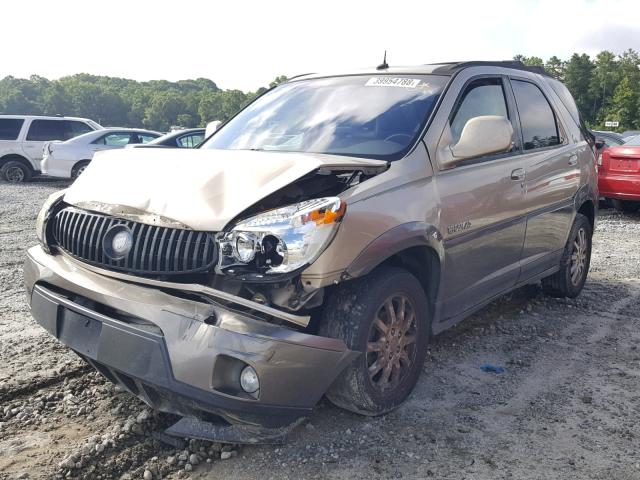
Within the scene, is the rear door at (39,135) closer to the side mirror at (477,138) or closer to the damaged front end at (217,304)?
the damaged front end at (217,304)

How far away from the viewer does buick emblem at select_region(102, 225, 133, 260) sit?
2.80 meters

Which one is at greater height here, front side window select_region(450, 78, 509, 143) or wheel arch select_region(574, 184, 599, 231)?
front side window select_region(450, 78, 509, 143)

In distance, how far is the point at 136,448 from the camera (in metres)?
2.87

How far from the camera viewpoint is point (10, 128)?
16578 millimetres

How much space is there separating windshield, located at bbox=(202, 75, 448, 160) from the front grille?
3.86 ft

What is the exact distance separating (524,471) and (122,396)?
2104mm

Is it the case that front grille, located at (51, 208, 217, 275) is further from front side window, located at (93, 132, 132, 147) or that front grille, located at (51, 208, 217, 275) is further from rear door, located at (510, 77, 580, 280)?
front side window, located at (93, 132, 132, 147)

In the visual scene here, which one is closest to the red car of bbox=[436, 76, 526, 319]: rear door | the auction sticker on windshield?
bbox=[436, 76, 526, 319]: rear door

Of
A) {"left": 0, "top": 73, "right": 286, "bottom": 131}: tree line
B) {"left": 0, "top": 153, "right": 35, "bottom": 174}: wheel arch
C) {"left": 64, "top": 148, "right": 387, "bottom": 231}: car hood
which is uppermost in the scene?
{"left": 0, "top": 73, "right": 286, "bottom": 131}: tree line

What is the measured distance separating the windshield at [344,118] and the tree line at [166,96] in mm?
72633

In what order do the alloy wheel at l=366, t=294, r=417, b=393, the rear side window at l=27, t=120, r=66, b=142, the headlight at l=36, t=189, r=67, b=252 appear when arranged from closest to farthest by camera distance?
the alloy wheel at l=366, t=294, r=417, b=393
the headlight at l=36, t=189, r=67, b=252
the rear side window at l=27, t=120, r=66, b=142

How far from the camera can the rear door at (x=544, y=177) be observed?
4.51 m

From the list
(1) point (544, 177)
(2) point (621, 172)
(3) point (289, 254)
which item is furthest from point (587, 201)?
(2) point (621, 172)

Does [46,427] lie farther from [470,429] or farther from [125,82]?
[125,82]
